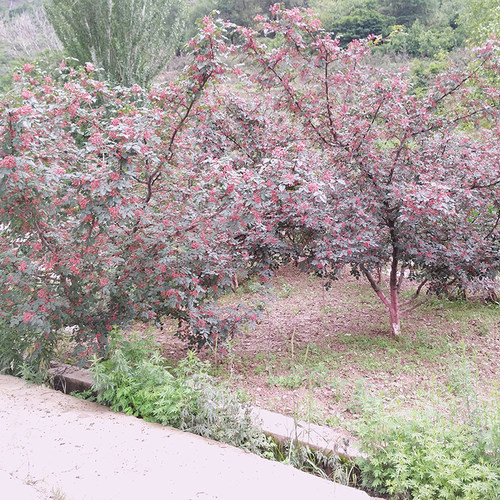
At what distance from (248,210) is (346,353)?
1.84m

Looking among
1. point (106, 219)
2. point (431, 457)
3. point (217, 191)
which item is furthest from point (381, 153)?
point (431, 457)

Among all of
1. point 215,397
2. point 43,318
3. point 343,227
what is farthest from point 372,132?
point 43,318

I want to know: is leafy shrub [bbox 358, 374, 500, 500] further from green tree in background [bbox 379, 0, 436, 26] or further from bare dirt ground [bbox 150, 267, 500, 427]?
green tree in background [bbox 379, 0, 436, 26]

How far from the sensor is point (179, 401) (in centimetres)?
242

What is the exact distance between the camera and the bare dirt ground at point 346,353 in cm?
309

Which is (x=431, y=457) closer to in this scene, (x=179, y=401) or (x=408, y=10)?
(x=179, y=401)

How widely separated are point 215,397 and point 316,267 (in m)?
1.50

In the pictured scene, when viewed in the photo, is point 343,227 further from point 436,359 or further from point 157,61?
point 157,61

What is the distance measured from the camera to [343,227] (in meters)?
3.48

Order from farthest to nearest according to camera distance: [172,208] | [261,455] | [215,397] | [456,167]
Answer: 1. [456,167]
2. [172,208]
3. [215,397]
4. [261,455]

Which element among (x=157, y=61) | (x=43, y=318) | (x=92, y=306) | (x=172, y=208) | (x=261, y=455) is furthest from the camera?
(x=157, y=61)

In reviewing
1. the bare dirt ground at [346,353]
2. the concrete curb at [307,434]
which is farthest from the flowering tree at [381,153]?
the concrete curb at [307,434]

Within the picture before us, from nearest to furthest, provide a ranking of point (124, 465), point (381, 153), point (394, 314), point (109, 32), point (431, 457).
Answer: point (431, 457) < point (124, 465) < point (381, 153) < point (394, 314) < point (109, 32)

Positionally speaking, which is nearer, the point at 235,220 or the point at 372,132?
the point at 235,220
